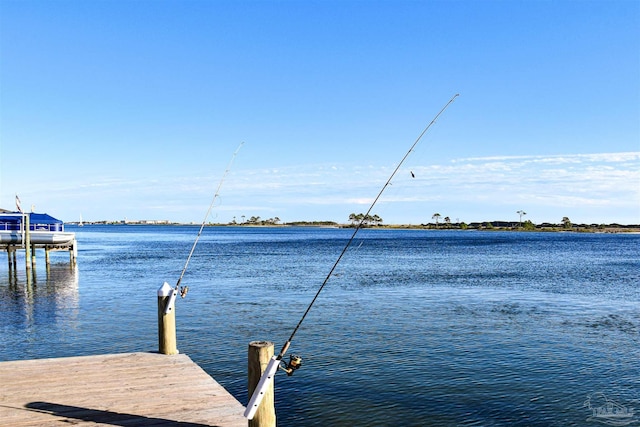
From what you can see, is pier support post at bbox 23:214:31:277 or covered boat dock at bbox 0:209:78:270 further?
covered boat dock at bbox 0:209:78:270

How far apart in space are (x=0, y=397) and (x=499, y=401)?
30.2 feet

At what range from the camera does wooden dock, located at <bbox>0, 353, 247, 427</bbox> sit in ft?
24.2

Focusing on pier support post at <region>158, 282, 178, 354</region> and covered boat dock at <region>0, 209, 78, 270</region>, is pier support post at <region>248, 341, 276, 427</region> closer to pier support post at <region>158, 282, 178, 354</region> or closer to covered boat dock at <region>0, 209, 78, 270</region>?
pier support post at <region>158, 282, 178, 354</region>

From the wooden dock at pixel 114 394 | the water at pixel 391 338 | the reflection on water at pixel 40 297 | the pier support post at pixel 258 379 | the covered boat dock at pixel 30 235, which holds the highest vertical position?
the covered boat dock at pixel 30 235

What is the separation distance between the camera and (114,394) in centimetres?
841

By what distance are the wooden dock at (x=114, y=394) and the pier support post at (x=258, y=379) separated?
0.59 m

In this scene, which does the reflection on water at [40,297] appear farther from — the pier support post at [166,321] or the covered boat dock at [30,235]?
the pier support post at [166,321]

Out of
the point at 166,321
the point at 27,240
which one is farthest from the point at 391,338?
the point at 27,240

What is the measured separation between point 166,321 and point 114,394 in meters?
2.39

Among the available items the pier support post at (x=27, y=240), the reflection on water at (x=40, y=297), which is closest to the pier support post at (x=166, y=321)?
the reflection on water at (x=40, y=297)

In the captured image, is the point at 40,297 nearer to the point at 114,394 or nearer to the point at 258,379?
the point at 114,394

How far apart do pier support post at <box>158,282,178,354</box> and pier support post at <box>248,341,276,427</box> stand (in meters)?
3.90

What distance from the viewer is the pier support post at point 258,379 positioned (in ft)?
22.3

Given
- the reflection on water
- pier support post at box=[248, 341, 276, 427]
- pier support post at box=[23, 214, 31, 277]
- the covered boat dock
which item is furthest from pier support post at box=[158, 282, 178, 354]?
the covered boat dock
